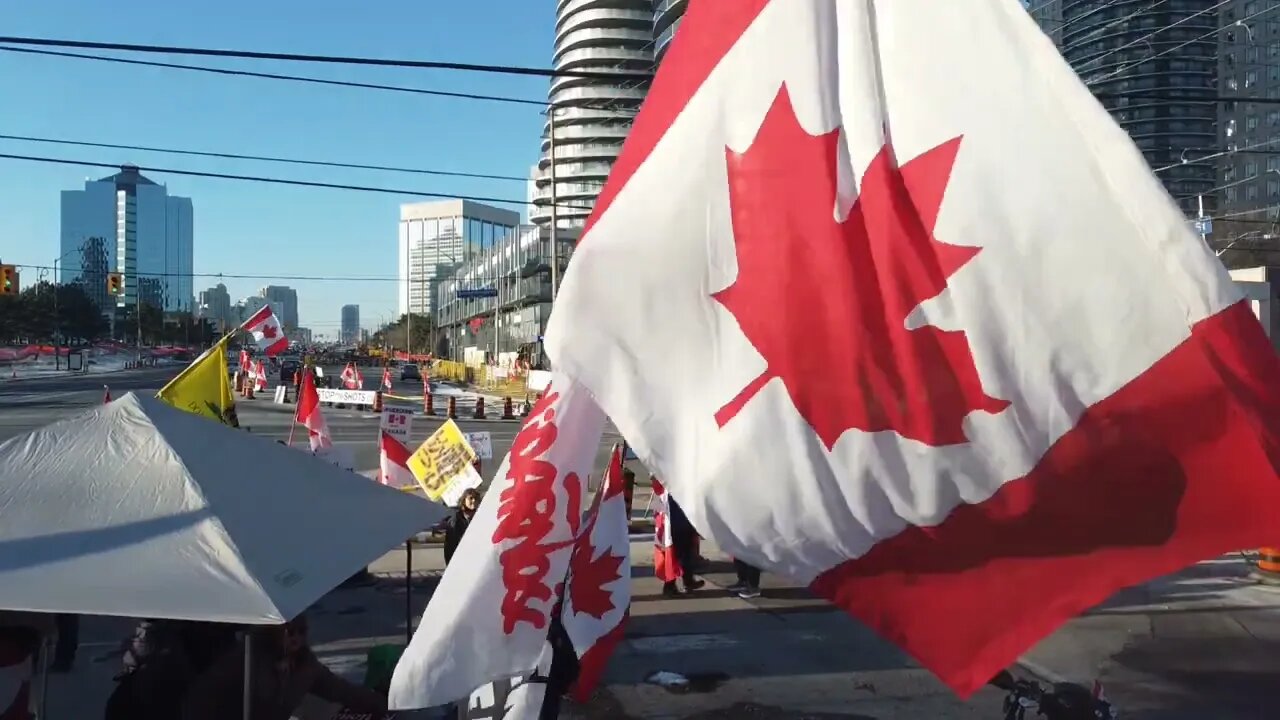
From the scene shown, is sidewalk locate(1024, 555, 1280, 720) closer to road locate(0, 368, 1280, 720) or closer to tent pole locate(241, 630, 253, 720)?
road locate(0, 368, 1280, 720)

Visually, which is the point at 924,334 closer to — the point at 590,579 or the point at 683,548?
the point at 590,579

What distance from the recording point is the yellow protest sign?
9.62 meters

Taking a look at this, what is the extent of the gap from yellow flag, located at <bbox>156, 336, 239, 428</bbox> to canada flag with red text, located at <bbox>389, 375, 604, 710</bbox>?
27.2 feet

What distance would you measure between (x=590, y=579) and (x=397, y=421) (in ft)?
30.5

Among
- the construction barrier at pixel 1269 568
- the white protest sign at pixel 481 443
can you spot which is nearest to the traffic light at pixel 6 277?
the white protest sign at pixel 481 443

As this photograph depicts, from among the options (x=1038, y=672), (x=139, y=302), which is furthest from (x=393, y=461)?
(x=139, y=302)

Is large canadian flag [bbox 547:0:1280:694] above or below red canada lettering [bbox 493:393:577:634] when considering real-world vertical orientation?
above

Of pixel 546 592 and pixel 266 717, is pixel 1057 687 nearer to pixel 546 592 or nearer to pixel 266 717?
pixel 546 592

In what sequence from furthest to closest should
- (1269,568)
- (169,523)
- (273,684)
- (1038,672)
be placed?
(1269,568) < (1038,672) < (273,684) < (169,523)

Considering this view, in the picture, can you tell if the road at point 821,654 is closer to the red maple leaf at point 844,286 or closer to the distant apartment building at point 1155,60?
the red maple leaf at point 844,286

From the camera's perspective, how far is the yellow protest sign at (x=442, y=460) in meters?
9.62

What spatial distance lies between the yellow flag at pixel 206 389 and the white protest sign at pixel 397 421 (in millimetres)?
1899

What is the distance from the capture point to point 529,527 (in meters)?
2.86

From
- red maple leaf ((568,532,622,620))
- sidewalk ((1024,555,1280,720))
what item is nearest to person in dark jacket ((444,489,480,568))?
sidewalk ((1024,555,1280,720))
